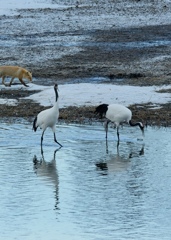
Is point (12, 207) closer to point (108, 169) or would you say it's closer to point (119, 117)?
point (108, 169)

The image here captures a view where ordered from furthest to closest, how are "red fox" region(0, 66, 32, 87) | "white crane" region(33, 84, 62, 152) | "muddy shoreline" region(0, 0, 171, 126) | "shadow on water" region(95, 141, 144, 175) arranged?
"red fox" region(0, 66, 32, 87), "muddy shoreline" region(0, 0, 171, 126), "white crane" region(33, 84, 62, 152), "shadow on water" region(95, 141, 144, 175)

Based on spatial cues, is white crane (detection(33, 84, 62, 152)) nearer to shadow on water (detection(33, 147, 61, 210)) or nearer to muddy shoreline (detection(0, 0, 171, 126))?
shadow on water (detection(33, 147, 61, 210))

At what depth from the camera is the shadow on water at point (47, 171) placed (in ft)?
43.0

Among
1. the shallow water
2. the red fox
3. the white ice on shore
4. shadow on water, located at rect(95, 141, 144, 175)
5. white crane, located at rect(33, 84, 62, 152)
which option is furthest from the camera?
the red fox

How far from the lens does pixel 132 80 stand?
22.7 m

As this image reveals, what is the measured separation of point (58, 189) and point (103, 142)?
12.0 ft

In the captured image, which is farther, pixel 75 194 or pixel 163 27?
pixel 163 27

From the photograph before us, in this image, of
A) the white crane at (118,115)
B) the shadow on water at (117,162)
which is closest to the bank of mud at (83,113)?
the white crane at (118,115)

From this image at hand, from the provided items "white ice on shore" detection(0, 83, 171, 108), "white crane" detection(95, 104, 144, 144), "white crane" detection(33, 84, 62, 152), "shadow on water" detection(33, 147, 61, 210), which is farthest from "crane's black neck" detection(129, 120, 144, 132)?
"white ice on shore" detection(0, 83, 171, 108)

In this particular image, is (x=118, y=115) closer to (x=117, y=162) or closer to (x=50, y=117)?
(x=50, y=117)

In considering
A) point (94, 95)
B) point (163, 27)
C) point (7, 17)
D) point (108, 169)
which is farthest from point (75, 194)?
point (7, 17)

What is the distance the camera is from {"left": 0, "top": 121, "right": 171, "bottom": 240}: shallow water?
1059 cm

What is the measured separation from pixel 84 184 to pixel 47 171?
1.26m

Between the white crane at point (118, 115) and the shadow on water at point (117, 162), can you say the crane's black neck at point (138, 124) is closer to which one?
the white crane at point (118, 115)
